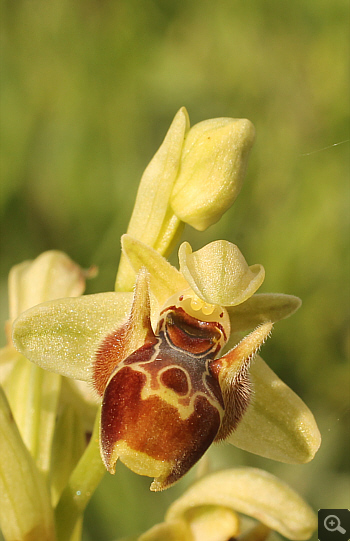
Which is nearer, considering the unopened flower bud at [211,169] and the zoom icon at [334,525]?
the unopened flower bud at [211,169]

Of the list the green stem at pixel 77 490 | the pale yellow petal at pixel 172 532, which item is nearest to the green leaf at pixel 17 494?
the green stem at pixel 77 490

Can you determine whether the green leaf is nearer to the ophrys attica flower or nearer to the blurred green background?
the ophrys attica flower

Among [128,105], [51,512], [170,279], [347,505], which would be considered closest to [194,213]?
[170,279]

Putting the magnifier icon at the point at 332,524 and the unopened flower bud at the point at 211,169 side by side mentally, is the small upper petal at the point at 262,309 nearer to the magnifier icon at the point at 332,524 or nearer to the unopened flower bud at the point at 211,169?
the unopened flower bud at the point at 211,169

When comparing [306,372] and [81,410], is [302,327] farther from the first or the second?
[81,410]

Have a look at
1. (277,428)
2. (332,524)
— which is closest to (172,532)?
(277,428)

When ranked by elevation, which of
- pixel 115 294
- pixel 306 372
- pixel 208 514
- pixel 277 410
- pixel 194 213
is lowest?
pixel 306 372
